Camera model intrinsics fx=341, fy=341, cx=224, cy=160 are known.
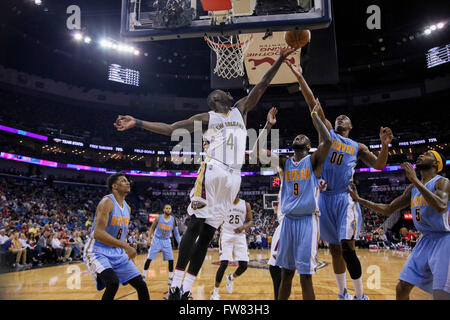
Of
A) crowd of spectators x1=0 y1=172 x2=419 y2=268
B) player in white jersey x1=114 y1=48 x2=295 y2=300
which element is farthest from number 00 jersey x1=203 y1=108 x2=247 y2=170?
crowd of spectators x1=0 y1=172 x2=419 y2=268

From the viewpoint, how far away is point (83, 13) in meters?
19.8

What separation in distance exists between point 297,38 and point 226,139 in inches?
73.9

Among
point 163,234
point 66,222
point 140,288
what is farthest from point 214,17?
point 66,222

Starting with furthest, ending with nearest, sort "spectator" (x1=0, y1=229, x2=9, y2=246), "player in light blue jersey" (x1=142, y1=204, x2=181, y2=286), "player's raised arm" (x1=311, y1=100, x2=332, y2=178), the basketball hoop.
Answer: "spectator" (x1=0, y1=229, x2=9, y2=246) → "player in light blue jersey" (x1=142, y1=204, x2=181, y2=286) → the basketball hoop → "player's raised arm" (x1=311, y1=100, x2=332, y2=178)

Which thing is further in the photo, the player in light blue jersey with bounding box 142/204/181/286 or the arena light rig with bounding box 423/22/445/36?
the arena light rig with bounding box 423/22/445/36

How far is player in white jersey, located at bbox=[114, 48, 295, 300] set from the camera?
11.3ft

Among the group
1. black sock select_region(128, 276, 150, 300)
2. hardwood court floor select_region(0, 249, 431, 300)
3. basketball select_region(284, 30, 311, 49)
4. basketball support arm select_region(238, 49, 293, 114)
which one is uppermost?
basketball select_region(284, 30, 311, 49)

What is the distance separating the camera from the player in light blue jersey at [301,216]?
364 cm

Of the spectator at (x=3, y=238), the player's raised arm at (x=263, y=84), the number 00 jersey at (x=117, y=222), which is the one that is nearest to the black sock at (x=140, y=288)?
the number 00 jersey at (x=117, y=222)

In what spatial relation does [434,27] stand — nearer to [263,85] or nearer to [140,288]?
[263,85]

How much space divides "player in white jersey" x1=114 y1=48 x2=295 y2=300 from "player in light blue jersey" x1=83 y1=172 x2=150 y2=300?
3.47 feet

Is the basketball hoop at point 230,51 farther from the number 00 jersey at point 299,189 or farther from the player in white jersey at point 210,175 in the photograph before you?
the number 00 jersey at point 299,189

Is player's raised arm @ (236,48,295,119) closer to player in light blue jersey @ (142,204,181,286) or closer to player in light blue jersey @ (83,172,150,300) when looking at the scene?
player in light blue jersey @ (83,172,150,300)

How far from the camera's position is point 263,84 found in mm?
4004
